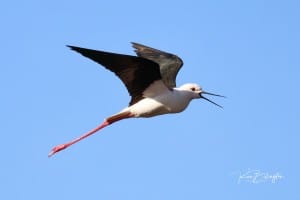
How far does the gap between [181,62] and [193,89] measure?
Result: 0.61 metres

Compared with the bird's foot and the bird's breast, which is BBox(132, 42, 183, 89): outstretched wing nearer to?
the bird's breast

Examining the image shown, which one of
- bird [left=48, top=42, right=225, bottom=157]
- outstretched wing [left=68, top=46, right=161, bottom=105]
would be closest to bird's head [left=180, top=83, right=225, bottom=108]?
bird [left=48, top=42, right=225, bottom=157]

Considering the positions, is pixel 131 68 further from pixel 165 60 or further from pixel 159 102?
pixel 165 60

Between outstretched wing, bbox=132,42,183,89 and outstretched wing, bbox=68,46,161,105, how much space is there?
0.62m

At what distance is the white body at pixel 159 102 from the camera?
1237 centimetres

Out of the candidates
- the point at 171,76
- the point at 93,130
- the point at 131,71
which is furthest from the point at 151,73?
the point at 93,130

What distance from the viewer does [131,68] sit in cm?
1195

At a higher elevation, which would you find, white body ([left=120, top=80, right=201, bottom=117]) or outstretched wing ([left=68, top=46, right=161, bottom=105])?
outstretched wing ([left=68, top=46, right=161, bottom=105])

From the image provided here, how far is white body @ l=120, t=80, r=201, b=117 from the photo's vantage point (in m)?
12.4

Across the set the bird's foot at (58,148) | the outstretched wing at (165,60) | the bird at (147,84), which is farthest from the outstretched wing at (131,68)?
the bird's foot at (58,148)

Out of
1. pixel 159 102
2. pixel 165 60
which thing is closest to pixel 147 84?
pixel 159 102

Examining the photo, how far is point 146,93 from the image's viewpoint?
1251 centimetres

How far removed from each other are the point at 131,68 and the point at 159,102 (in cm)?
82

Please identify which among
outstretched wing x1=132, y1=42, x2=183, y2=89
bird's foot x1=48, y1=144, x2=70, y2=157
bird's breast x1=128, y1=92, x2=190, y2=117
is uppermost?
outstretched wing x1=132, y1=42, x2=183, y2=89
